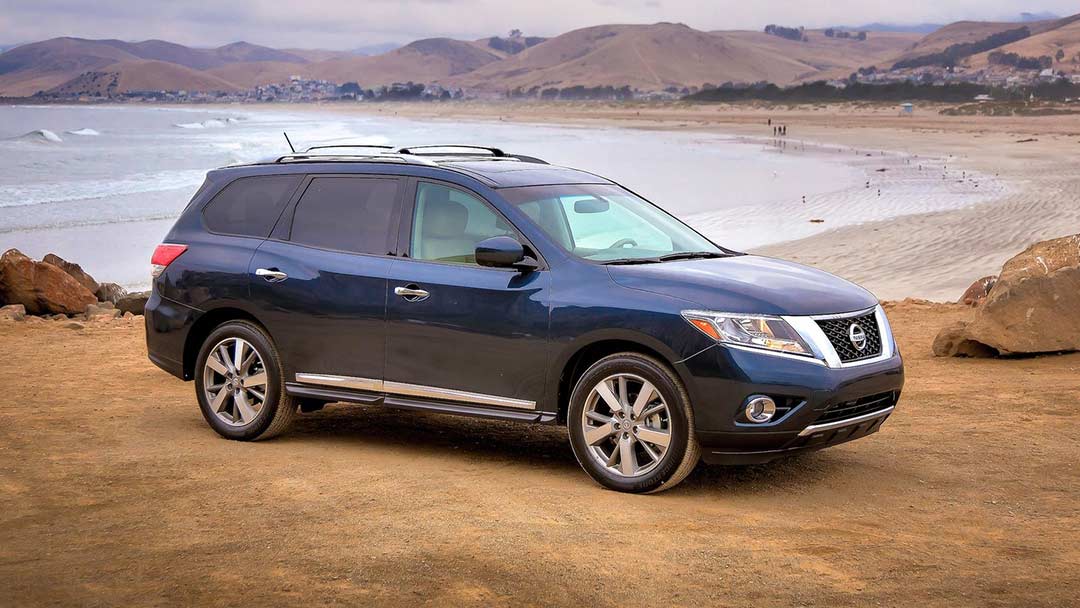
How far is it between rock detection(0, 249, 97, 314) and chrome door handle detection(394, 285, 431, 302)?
33.9 ft

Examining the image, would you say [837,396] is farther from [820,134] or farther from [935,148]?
[820,134]

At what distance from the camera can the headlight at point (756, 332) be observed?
20.7ft

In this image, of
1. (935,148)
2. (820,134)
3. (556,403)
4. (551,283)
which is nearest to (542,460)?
(556,403)

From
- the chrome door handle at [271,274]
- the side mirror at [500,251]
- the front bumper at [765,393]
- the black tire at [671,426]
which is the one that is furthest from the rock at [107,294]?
the front bumper at [765,393]

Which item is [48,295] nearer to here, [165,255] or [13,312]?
[13,312]

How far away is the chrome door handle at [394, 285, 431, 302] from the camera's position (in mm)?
7266

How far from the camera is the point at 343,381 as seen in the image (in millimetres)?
7652

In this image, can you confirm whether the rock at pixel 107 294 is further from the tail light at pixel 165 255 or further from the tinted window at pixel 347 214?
the tinted window at pixel 347 214

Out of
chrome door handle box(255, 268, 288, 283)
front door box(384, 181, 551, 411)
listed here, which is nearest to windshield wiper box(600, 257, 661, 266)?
front door box(384, 181, 551, 411)

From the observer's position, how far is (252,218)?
27.3 feet

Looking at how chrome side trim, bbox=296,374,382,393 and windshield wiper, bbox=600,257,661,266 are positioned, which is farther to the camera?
chrome side trim, bbox=296,374,382,393

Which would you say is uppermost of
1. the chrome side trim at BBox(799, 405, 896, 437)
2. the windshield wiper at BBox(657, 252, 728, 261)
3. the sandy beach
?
the windshield wiper at BBox(657, 252, 728, 261)

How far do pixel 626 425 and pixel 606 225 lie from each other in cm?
145

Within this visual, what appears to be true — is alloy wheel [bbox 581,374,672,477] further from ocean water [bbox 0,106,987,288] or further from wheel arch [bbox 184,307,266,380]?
ocean water [bbox 0,106,987,288]
